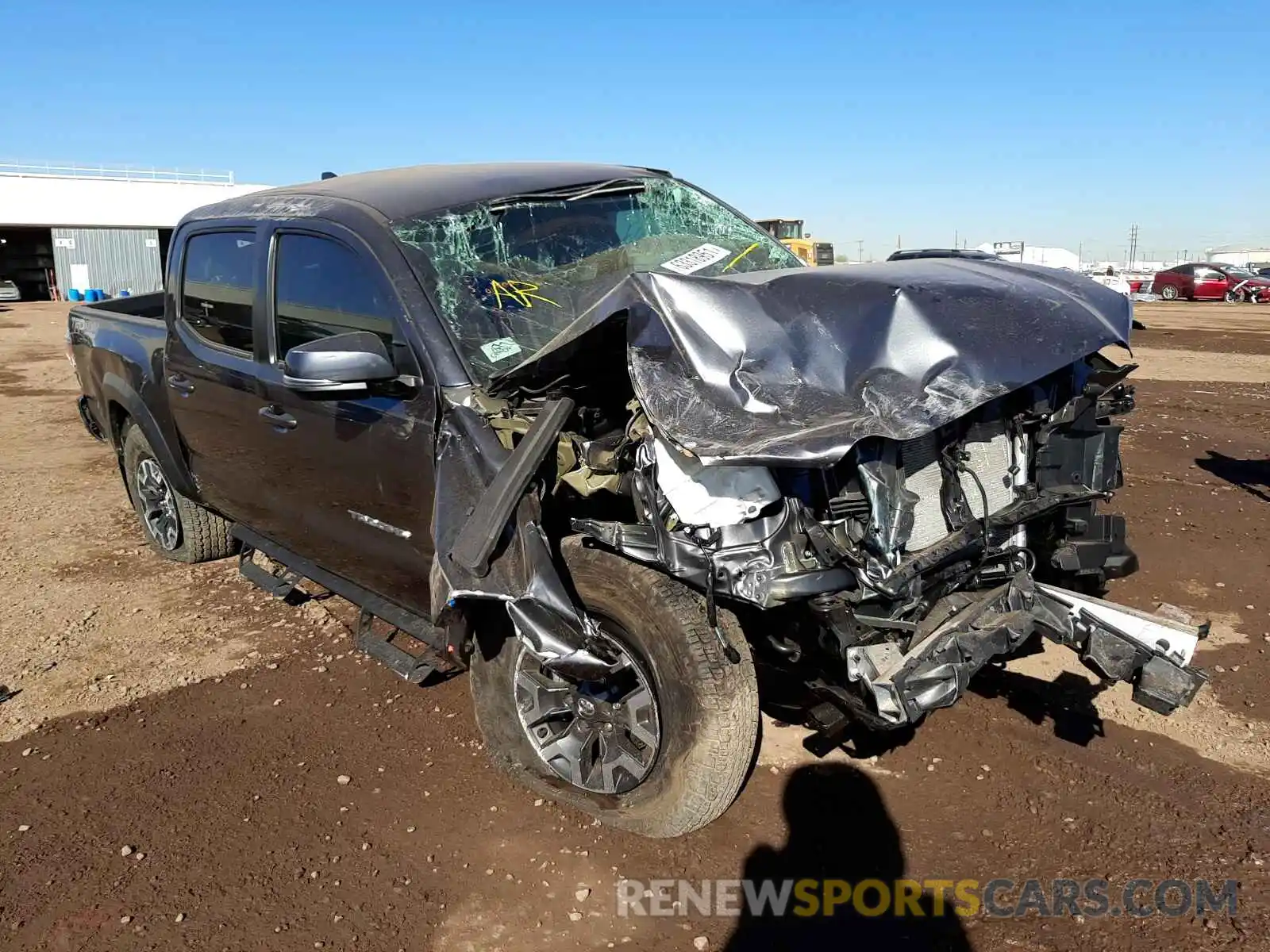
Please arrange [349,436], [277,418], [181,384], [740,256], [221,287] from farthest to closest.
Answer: [181,384] → [221,287] → [740,256] → [277,418] → [349,436]

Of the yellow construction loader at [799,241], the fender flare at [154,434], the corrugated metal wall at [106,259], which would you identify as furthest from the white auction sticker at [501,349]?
the corrugated metal wall at [106,259]

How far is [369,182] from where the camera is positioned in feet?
13.3

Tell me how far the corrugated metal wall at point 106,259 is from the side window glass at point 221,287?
3708cm

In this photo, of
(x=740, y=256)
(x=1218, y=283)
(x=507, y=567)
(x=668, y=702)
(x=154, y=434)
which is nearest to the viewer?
(x=668, y=702)

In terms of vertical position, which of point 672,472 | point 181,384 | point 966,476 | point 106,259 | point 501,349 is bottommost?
point 966,476

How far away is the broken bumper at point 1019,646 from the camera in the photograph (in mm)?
2664

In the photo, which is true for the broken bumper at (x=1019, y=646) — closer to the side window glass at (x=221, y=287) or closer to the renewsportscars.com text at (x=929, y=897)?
the renewsportscars.com text at (x=929, y=897)

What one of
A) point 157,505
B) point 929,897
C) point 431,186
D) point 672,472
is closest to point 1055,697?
point 929,897

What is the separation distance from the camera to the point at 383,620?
4.02m

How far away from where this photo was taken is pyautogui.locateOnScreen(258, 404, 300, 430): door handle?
3789 mm

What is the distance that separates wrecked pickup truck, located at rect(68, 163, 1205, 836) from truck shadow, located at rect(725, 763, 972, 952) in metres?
0.28

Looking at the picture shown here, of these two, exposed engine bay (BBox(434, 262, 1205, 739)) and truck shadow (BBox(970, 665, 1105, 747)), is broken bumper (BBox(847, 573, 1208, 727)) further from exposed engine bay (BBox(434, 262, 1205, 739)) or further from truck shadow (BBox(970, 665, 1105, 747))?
truck shadow (BBox(970, 665, 1105, 747))

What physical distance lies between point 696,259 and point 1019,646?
2.03 metres

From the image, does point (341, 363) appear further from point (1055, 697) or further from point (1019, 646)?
point (1055, 697)
